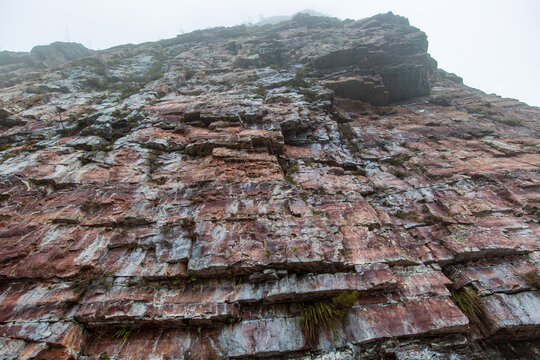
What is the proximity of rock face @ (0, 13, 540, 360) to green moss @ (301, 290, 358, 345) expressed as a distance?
0.23ft

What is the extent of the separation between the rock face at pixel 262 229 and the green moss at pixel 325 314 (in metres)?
0.07

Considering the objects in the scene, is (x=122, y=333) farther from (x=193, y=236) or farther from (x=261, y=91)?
(x=261, y=91)

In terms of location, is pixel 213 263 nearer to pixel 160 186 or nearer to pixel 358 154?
pixel 160 186

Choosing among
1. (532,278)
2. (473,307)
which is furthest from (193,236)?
(532,278)

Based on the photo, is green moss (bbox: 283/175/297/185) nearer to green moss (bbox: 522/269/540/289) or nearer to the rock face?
the rock face

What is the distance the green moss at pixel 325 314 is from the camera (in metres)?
5.27

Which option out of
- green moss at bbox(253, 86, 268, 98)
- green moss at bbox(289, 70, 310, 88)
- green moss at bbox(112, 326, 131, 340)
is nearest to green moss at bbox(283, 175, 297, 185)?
green moss at bbox(112, 326, 131, 340)

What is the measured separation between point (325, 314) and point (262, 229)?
Result: 114 inches

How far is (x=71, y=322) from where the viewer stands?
5.14 m

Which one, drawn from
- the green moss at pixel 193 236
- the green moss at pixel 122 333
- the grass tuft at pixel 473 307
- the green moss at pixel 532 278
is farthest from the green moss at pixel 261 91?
the green moss at pixel 532 278

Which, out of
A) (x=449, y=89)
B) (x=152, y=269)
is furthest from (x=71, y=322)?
(x=449, y=89)

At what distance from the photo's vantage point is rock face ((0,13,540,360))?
5227mm

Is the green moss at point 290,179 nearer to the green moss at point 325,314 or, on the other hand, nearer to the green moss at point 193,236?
the green moss at point 193,236

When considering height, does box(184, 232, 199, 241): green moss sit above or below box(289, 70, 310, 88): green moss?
below
